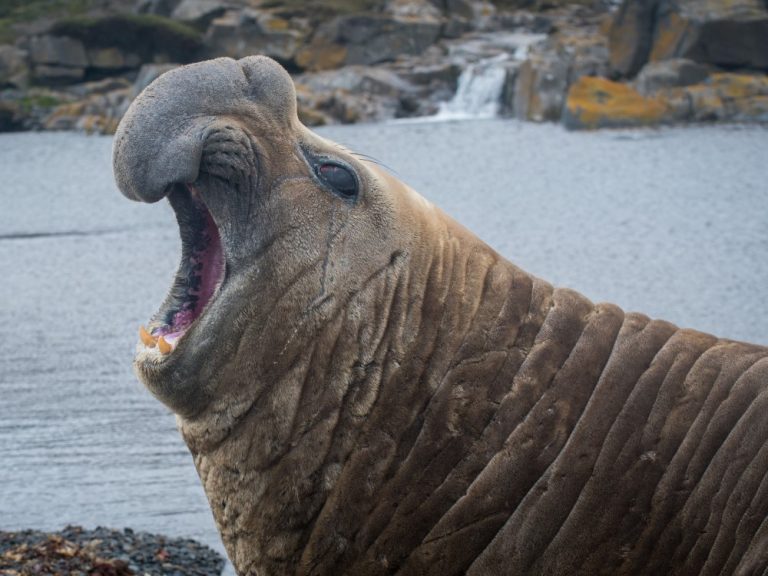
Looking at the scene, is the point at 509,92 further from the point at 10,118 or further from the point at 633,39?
A: the point at 10,118

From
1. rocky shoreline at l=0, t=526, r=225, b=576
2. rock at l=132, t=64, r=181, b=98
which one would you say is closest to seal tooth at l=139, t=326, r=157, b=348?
rocky shoreline at l=0, t=526, r=225, b=576

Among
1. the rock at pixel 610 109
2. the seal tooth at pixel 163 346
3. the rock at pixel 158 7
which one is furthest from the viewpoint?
the rock at pixel 158 7

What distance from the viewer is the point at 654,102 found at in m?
18.4

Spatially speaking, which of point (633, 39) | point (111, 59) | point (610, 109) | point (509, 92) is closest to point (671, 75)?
point (610, 109)

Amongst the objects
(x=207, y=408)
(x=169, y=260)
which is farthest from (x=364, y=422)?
(x=169, y=260)

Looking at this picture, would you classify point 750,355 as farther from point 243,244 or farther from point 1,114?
point 1,114

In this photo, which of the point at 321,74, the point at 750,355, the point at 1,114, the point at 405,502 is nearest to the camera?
the point at 405,502

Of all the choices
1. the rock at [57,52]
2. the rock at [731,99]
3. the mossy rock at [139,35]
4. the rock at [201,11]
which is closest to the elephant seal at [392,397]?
the rock at [731,99]

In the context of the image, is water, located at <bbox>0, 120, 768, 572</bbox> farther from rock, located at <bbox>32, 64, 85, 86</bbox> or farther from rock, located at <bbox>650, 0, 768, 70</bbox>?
rock, located at <bbox>32, 64, 85, 86</bbox>

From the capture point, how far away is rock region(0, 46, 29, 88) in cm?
2981

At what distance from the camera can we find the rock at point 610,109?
17859mm

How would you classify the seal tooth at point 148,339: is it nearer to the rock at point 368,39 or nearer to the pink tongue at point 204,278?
the pink tongue at point 204,278

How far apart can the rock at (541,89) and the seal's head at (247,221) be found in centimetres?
1802

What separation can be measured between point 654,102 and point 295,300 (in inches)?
651
